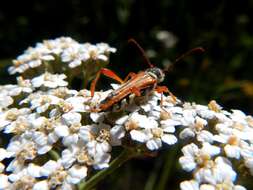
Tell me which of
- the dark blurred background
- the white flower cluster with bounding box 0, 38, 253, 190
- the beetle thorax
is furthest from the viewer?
the dark blurred background

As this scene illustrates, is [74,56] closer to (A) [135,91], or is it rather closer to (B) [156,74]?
(B) [156,74]

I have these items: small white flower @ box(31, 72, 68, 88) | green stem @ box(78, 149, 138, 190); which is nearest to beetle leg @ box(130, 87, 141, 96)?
green stem @ box(78, 149, 138, 190)

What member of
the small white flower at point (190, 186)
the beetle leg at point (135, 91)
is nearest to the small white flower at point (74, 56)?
the beetle leg at point (135, 91)

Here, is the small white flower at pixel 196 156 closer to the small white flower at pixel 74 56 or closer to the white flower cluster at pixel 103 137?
the white flower cluster at pixel 103 137

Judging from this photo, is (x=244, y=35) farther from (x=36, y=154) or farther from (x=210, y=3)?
(x=36, y=154)

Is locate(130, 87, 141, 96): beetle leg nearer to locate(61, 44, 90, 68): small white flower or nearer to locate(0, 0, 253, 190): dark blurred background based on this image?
locate(61, 44, 90, 68): small white flower

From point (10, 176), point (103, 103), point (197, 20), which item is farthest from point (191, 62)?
point (10, 176)
